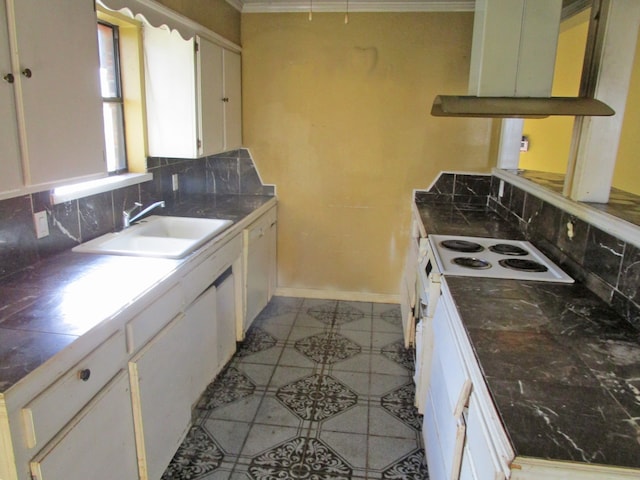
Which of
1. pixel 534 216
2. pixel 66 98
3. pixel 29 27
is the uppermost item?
pixel 29 27

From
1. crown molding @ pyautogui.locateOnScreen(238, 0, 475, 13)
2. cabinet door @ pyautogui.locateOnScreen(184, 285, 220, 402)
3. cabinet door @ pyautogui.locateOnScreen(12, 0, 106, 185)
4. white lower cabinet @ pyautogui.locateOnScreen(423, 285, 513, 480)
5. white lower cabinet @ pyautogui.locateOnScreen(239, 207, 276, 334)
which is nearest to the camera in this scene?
white lower cabinet @ pyautogui.locateOnScreen(423, 285, 513, 480)

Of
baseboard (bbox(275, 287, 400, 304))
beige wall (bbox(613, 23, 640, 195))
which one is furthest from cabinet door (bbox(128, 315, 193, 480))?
beige wall (bbox(613, 23, 640, 195))

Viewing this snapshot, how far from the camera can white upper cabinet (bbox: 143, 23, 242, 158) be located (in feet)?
9.35

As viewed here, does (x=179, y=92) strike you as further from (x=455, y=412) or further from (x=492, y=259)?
(x=455, y=412)

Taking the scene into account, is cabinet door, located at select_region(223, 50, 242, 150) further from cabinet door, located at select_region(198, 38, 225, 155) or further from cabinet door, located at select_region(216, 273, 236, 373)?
cabinet door, located at select_region(216, 273, 236, 373)

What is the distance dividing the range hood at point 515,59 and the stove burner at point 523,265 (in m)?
0.66

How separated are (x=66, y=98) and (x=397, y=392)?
7.41 feet

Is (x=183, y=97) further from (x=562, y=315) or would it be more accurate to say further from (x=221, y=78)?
(x=562, y=315)

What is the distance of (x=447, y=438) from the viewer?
1.61 m

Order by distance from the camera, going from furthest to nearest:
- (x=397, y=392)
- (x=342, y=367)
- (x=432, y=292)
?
(x=342, y=367), (x=397, y=392), (x=432, y=292)

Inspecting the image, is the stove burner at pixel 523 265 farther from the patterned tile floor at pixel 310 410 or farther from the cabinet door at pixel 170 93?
the cabinet door at pixel 170 93

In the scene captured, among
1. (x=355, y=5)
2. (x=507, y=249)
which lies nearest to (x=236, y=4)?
(x=355, y=5)

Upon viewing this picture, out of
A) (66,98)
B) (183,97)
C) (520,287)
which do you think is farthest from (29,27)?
(520,287)

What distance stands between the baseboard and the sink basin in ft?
4.58
